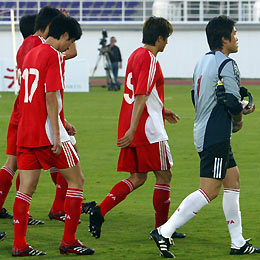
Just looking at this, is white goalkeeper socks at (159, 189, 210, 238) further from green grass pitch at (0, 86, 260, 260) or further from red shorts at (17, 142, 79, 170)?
red shorts at (17, 142, 79, 170)

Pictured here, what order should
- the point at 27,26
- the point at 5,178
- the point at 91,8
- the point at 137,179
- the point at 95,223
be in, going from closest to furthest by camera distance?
the point at 95,223
the point at 137,179
the point at 5,178
the point at 27,26
the point at 91,8

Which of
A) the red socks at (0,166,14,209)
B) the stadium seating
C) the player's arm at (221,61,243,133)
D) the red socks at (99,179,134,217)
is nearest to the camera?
the player's arm at (221,61,243,133)

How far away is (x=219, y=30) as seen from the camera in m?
6.50

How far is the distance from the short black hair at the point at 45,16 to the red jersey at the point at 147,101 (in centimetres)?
75

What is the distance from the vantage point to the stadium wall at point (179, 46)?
4753 centimetres

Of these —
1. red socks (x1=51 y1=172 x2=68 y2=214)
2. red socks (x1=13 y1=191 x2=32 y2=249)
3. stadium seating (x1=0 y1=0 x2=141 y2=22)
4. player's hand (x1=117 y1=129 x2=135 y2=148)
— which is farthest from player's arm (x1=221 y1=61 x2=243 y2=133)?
stadium seating (x1=0 y1=0 x2=141 y2=22)

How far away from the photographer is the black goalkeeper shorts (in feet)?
21.1

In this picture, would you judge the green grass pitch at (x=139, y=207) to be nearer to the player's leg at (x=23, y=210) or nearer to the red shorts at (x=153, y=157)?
the player's leg at (x=23, y=210)

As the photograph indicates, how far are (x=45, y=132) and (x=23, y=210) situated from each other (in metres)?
0.61

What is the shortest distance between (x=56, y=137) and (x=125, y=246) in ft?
3.88

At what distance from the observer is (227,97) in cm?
632

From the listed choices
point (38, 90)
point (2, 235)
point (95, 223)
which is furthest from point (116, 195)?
point (38, 90)

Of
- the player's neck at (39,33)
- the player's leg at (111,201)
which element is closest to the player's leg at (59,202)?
the player's leg at (111,201)

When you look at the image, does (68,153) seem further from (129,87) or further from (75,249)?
(129,87)
